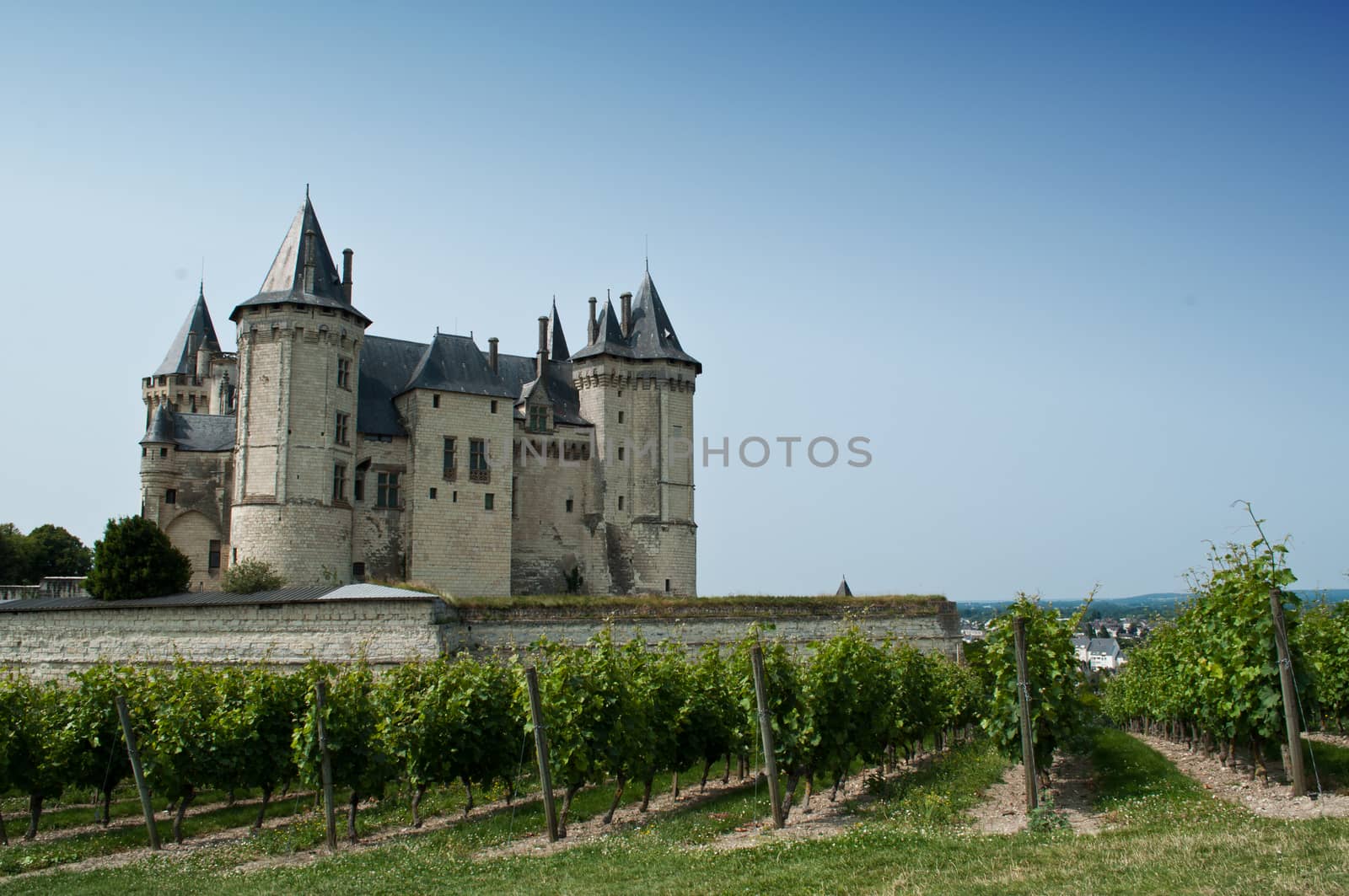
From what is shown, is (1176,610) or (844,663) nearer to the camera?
(844,663)

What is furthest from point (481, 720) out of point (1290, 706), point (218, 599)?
point (218, 599)

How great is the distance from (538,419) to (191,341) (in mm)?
18993

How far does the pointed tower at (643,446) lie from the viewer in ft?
137

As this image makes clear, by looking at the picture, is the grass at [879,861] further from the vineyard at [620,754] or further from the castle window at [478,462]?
the castle window at [478,462]

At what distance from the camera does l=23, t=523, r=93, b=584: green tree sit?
55.3 metres

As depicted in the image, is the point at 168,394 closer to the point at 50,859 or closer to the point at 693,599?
the point at 693,599

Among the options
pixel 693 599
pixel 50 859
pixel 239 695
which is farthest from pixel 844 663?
pixel 693 599

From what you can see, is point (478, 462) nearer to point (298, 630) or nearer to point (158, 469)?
point (158, 469)

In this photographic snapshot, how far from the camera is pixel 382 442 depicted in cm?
3791

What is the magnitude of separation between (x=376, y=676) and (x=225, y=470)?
537 inches

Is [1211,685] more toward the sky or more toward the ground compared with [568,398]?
Result: more toward the ground

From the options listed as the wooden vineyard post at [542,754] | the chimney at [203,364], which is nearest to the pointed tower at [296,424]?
the chimney at [203,364]

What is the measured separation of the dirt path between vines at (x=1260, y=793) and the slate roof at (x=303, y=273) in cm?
2815

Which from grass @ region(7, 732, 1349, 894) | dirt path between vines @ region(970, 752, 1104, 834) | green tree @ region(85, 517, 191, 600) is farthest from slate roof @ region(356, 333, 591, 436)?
dirt path between vines @ region(970, 752, 1104, 834)
